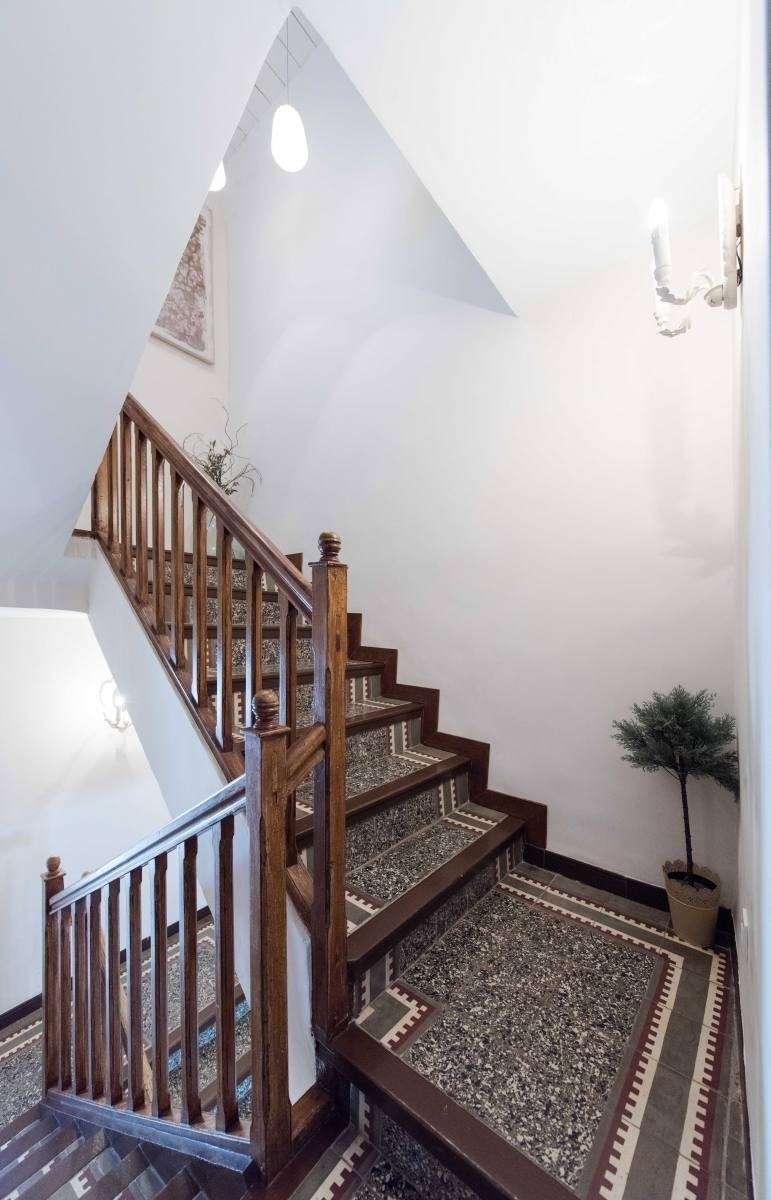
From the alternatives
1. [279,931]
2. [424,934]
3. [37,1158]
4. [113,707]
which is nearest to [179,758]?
[279,931]

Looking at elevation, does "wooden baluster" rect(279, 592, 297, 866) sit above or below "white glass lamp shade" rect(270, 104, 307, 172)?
below

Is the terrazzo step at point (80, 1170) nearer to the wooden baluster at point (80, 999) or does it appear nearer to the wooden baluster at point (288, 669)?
the wooden baluster at point (80, 999)

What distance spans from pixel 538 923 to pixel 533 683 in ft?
2.93

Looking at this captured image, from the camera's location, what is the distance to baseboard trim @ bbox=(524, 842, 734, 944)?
1712 millimetres

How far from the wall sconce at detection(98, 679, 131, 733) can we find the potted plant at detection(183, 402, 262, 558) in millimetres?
1178

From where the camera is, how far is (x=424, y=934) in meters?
1.56

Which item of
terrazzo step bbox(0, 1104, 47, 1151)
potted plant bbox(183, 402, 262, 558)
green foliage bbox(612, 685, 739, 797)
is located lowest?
terrazzo step bbox(0, 1104, 47, 1151)

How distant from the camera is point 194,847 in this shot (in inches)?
47.9

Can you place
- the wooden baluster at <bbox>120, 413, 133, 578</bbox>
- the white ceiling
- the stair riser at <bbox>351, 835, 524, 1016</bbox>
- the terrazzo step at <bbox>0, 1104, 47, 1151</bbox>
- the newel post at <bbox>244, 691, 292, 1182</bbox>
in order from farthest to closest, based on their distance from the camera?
the white ceiling, the wooden baluster at <bbox>120, 413, 133, 578</bbox>, the terrazzo step at <bbox>0, 1104, 47, 1151</bbox>, the stair riser at <bbox>351, 835, 524, 1016</bbox>, the newel post at <bbox>244, 691, 292, 1182</bbox>

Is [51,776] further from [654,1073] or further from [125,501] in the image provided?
[654,1073]

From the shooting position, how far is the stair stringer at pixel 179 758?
1321 mm

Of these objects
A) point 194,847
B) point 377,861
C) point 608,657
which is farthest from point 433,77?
point 377,861

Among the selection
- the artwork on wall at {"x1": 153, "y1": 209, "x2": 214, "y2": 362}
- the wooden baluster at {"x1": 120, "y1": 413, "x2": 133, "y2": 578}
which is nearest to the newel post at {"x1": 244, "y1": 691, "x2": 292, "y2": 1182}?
the wooden baluster at {"x1": 120, "y1": 413, "x2": 133, "y2": 578}

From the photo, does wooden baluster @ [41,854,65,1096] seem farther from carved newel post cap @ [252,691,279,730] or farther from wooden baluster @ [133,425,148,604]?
carved newel post cap @ [252,691,279,730]
